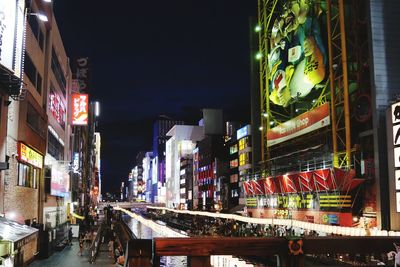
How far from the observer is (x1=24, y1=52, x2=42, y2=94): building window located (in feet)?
89.4

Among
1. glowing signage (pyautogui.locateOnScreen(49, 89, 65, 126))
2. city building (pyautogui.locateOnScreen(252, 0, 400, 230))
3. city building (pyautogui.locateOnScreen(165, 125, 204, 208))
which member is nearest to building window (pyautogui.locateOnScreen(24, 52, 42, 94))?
glowing signage (pyautogui.locateOnScreen(49, 89, 65, 126))

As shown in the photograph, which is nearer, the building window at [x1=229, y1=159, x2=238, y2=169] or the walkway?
the walkway

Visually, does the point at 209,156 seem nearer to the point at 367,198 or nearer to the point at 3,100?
the point at 367,198

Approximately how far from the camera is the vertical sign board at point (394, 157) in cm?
3195

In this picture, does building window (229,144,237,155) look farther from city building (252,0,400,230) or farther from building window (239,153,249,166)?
city building (252,0,400,230)

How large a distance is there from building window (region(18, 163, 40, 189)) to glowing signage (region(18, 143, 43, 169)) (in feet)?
1.12

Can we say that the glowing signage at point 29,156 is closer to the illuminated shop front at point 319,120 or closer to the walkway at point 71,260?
the walkway at point 71,260

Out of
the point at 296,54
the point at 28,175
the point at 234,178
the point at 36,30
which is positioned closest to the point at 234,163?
the point at 234,178

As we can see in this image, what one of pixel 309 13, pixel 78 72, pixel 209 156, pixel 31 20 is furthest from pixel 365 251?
pixel 209 156

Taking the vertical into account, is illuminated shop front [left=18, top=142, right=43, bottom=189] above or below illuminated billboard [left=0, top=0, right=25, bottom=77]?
below

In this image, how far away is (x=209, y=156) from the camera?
396 feet

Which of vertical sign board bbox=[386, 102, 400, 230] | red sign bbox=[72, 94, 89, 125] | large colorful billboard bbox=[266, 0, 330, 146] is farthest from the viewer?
red sign bbox=[72, 94, 89, 125]

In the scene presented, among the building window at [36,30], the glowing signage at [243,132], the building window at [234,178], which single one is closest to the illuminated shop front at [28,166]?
the building window at [36,30]

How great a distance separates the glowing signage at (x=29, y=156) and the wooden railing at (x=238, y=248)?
20.3 m
